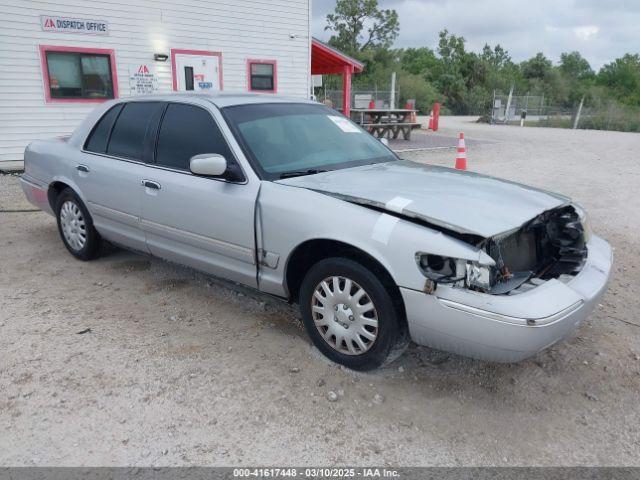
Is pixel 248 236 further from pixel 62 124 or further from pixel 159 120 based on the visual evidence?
pixel 62 124

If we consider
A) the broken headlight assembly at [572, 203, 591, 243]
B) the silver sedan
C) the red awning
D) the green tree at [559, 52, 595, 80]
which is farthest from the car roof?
the green tree at [559, 52, 595, 80]

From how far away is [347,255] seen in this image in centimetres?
314

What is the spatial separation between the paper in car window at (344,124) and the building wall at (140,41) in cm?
665

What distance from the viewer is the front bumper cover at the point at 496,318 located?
2570 millimetres

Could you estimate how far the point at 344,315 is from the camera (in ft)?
10.2

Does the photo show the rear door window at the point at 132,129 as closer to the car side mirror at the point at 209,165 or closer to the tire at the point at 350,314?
the car side mirror at the point at 209,165

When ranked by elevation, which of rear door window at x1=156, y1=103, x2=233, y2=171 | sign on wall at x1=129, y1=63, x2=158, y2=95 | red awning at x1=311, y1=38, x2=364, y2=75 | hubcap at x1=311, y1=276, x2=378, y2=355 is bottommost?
hubcap at x1=311, y1=276, x2=378, y2=355

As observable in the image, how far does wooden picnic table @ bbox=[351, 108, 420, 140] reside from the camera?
1770 centimetres

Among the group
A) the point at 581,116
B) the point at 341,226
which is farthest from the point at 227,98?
the point at 581,116

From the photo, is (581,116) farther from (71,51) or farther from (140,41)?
(71,51)

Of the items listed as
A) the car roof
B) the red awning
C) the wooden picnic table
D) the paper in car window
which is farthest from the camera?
the wooden picnic table

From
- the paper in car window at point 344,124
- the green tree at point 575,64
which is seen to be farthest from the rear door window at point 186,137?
the green tree at point 575,64

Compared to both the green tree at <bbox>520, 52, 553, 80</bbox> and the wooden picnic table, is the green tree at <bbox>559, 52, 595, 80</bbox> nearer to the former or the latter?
the green tree at <bbox>520, 52, 553, 80</bbox>

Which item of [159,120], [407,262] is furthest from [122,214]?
[407,262]
